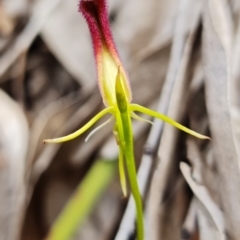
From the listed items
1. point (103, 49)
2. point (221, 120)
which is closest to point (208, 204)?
point (221, 120)

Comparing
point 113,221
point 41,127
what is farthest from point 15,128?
point 113,221

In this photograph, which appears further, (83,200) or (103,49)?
(83,200)

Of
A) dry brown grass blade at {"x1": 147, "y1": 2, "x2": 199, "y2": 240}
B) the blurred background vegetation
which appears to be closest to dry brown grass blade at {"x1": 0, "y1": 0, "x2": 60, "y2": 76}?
the blurred background vegetation

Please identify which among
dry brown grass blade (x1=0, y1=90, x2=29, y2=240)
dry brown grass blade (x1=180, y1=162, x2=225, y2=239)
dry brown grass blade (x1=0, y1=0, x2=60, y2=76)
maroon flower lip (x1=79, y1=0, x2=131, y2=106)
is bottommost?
dry brown grass blade (x1=180, y1=162, x2=225, y2=239)

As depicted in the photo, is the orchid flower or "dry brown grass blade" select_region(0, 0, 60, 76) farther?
"dry brown grass blade" select_region(0, 0, 60, 76)

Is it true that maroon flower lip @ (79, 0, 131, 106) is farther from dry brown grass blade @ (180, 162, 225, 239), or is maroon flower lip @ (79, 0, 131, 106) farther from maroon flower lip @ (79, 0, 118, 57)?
dry brown grass blade @ (180, 162, 225, 239)

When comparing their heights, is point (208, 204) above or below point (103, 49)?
below

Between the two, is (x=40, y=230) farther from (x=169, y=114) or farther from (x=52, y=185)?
(x=169, y=114)

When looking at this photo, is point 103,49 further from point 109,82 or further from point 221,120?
point 221,120
